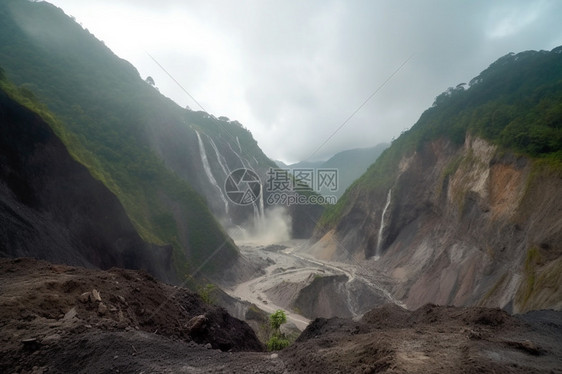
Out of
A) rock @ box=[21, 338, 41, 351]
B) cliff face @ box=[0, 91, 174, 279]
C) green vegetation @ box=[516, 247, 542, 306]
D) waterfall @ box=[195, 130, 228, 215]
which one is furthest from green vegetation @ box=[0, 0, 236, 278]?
green vegetation @ box=[516, 247, 542, 306]

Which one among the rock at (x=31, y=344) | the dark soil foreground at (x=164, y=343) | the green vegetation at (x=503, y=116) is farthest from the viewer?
the green vegetation at (x=503, y=116)

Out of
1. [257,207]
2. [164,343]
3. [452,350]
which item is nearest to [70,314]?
[164,343]

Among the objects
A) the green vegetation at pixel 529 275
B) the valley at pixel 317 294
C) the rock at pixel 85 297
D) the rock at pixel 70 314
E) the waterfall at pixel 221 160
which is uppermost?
the waterfall at pixel 221 160

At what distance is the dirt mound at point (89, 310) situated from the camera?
716cm

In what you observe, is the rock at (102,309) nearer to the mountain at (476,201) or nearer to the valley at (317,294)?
the mountain at (476,201)

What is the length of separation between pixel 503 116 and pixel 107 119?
50.9m

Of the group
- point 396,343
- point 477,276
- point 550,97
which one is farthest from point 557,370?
point 550,97

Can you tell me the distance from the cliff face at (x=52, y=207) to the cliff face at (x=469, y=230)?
77.8ft

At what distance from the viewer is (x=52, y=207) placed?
2150cm

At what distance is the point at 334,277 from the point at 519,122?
22.5 meters

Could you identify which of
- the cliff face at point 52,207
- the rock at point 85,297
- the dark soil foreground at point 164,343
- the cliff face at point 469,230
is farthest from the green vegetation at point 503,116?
the cliff face at point 52,207

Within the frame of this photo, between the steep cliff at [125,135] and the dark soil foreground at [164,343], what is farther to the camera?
the steep cliff at [125,135]
